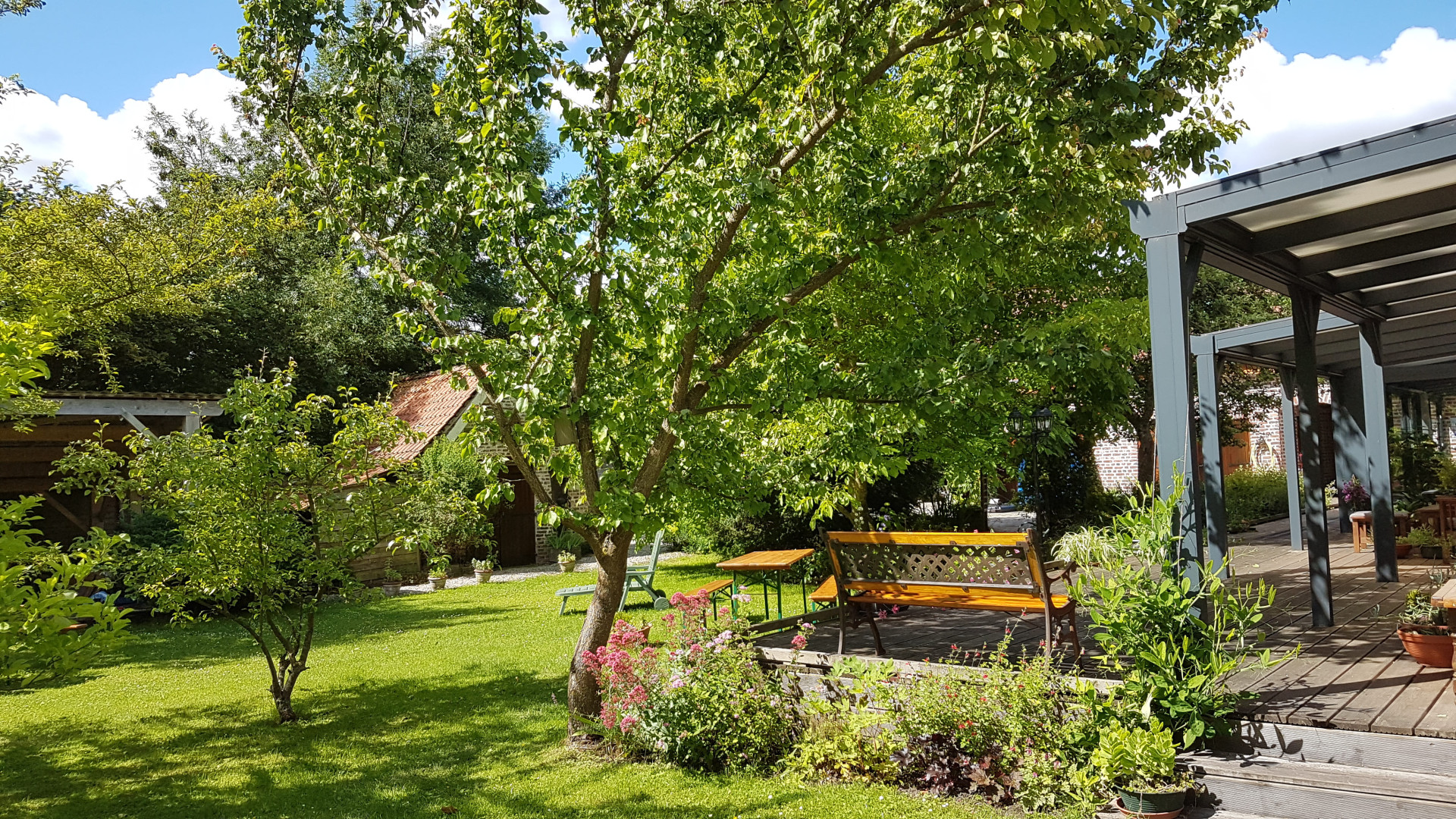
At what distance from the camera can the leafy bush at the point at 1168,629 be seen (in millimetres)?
4434

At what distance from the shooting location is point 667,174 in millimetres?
6152

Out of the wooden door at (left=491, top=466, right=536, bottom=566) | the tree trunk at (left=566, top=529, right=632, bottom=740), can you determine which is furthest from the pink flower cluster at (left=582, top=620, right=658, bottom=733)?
the wooden door at (left=491, top=466, right=536, bottom=566)

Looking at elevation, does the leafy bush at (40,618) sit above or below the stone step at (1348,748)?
above

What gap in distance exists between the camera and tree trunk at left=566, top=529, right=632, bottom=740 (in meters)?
6.48

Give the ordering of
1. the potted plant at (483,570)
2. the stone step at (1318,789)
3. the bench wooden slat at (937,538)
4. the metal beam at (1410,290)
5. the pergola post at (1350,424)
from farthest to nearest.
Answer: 1. the potted plant at (483,570)
2. the pergola post at (1350,424)
3. the metal beam at (1410,290)
4. the bench wooden slat at (937,538)
5. the stone step at (1318,789)

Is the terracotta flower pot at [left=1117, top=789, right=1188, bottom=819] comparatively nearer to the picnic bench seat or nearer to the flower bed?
the flower bed

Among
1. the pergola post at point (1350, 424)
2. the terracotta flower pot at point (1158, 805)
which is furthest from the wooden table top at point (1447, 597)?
the pergola post at point (1350, 424)

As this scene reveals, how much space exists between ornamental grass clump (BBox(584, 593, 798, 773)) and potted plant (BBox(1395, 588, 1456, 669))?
3.74 metres

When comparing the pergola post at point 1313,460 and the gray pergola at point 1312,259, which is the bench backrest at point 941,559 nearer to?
the gray pergola at point 1312,259

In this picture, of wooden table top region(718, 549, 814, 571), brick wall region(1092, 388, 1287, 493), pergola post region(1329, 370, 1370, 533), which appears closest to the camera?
wooden table top region(718, 549, 814, 571)

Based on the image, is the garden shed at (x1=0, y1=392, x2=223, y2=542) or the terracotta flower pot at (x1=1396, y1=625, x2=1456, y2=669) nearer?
the terracotta flower pot at (x1=1396, y1=625, x2=1456, y2=669)

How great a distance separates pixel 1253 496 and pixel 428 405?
61.8 ft

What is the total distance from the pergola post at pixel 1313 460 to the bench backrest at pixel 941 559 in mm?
2441

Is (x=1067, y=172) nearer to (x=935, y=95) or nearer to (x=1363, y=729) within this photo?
(x=935, y=95)
